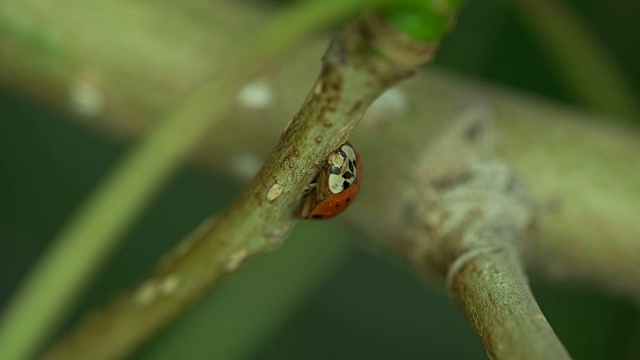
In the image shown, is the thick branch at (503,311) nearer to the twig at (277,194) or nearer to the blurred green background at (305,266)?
the twig at (277,194)

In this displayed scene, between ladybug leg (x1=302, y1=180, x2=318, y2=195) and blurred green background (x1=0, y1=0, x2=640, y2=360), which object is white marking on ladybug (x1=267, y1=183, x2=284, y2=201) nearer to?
ladybug leg (x1=302, y1=180, x2=318, y2=195)

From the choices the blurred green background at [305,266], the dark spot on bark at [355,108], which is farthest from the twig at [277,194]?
the blurred green background at [305,266]

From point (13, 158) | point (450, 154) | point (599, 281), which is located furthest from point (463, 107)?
point (13, 158)

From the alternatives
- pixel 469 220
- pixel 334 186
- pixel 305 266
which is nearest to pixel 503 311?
pixel 334 186

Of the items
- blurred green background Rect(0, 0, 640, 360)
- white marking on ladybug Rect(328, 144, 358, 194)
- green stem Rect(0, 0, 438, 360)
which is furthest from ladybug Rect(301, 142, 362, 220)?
blurred green background Rect(0, 0, 640, 360)

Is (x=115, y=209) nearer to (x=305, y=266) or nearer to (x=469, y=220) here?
(x=469, y=220)

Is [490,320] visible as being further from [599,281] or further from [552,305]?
[552,305]
